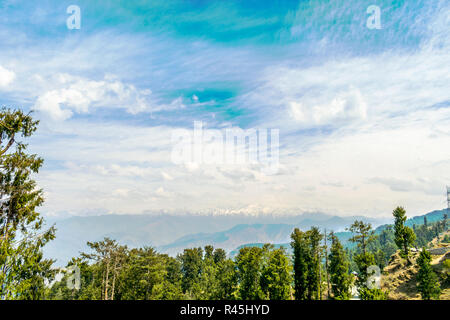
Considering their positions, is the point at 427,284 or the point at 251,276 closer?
the point at 427,284

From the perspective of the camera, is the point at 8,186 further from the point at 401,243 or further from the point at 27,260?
the point at 401,243

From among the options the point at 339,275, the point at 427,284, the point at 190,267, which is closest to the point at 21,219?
the point at 339,275

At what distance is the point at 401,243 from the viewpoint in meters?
48.4

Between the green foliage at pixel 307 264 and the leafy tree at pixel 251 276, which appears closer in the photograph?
the leafy tree at pixel 251 276

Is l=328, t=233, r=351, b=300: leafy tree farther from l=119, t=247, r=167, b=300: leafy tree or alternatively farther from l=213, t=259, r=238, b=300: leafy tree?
l=119, t=247, r=167, b=300: leafy tree

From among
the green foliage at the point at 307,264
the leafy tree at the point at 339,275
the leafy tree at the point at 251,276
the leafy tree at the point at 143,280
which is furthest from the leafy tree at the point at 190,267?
the leafy tree at the point at 339,275

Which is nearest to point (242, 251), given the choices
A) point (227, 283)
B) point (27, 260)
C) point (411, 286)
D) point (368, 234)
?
point (227, 283)

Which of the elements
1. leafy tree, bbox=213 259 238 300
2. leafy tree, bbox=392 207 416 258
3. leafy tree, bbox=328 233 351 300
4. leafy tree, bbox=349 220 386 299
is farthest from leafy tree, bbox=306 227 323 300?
leafy tree, bbox=392 207 416 258

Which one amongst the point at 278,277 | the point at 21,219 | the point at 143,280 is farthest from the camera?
the point at 143,280

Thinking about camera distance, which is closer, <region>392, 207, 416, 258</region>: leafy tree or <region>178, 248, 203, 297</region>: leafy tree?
<region>392, 207, 416, 258</region>: leafy tree

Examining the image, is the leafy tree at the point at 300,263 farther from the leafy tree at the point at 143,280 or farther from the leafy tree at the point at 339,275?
the leafy tree at the point at 143,280

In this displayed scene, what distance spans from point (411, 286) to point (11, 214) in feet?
179

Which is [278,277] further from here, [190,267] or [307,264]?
[190,267]

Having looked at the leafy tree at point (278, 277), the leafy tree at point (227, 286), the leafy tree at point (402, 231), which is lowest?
the leafy tree at point (227, 286)
